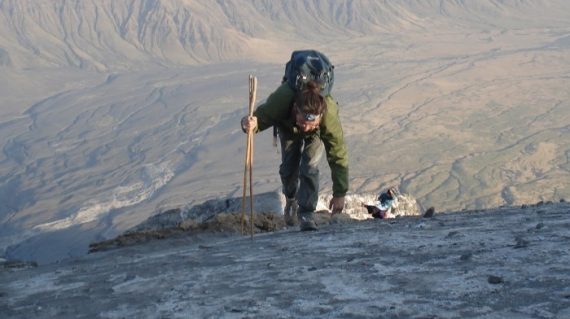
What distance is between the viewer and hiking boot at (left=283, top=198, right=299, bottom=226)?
9.55 m

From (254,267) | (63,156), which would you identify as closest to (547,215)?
(254,267)

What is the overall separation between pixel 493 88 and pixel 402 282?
177m

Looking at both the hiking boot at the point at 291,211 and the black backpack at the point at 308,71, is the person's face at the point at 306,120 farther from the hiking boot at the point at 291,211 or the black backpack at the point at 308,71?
the hiking boot at the point at 291,211

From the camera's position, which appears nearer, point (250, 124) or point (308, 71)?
point (308, 71)

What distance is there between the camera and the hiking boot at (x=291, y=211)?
9.55 metres

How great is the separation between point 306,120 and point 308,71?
1.55 ft

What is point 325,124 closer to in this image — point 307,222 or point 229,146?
point 307,222

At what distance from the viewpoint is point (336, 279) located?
5.38m

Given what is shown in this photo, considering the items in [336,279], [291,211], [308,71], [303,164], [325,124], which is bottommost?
[291,211]

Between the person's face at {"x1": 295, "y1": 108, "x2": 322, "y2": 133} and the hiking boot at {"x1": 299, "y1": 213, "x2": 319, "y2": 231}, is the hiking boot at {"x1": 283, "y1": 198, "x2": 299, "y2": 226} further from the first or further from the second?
the person's face at {"x1": 295, "y1": 108, "x2": 322, "y2": 133}

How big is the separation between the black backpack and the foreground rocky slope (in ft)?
4.88

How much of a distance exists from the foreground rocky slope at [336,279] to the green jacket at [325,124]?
2.05 feet

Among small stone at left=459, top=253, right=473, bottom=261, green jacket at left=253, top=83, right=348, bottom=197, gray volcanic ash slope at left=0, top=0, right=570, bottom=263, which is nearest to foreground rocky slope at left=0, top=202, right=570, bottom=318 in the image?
small stone at left=459, top=253, right=473, bottom=261

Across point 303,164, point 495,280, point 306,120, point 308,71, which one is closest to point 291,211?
point 303,164
